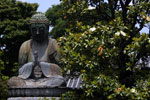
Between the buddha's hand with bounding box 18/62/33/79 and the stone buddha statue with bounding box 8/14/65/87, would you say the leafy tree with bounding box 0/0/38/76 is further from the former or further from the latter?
the buddha's hand with bounding box 18/62/33/79

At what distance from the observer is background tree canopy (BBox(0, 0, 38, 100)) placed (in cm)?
2333

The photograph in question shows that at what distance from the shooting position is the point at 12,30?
23844mm

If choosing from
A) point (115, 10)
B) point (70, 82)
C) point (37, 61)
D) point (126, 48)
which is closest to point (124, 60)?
point (126, 48)

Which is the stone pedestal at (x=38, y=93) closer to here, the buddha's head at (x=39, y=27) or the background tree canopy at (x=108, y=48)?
the background tree canopy at (x=108, y=48)

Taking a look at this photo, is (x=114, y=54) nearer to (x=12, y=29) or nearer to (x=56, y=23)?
(x=12, y=29)

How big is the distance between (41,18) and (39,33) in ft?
1.53

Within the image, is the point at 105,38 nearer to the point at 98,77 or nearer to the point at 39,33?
the point at 98,77

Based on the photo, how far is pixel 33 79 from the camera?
10.5 metres

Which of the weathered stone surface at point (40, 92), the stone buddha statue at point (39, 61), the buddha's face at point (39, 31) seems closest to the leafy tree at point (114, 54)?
the weathered stone surface at point (40, 92)

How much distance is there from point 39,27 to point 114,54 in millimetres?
3432

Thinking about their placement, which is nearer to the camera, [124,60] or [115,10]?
[124,60]

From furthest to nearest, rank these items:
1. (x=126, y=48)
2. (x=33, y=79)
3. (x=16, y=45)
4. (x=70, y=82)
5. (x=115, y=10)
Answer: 1. (x=16, y=45)
2. (x=70, y=82)
3. (x=33, y=79)
4. (x=115, y=10)
5. (x=126, y=48)

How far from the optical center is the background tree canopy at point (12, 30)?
23.3m

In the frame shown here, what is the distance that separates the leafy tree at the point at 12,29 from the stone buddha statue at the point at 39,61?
1173 cm
